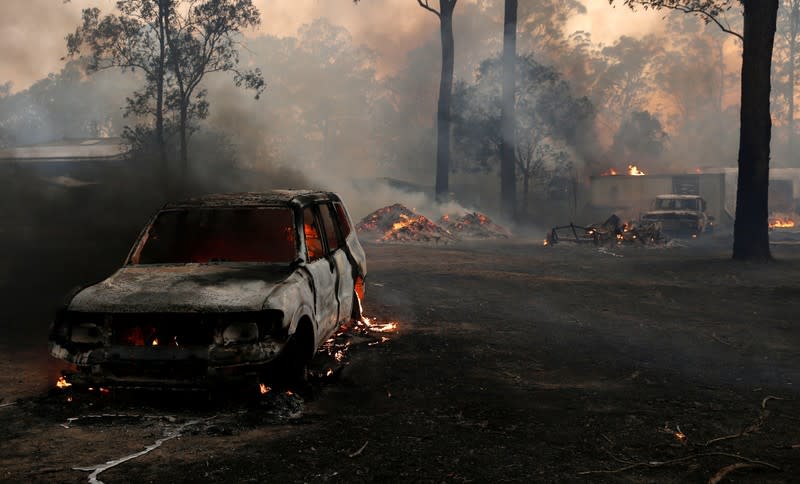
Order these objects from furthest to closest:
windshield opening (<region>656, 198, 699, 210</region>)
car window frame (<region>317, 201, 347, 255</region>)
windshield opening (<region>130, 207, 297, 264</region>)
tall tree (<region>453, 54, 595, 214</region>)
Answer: tall tree (<region>453, 54, 595, 214</region>), windshield opening (<region>656, 198, 699, 210</region>), car window frame (<region>317, 201, 347, 255</region>), windshield opening (<region>130, 207, 297, 264</region>)

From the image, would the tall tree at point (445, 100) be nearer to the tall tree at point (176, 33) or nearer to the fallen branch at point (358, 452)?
the tall tree at point (176, 33)

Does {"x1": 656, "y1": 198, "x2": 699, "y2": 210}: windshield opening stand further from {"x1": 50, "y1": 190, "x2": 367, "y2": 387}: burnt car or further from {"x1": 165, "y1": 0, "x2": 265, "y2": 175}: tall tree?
{"x1": 50, "y1": 190, "x2": 367, "y2": 387}: burnt car

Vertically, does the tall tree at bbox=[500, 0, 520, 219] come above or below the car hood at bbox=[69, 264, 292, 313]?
above

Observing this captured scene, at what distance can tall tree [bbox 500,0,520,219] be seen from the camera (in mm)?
37562

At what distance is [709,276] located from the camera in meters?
16.4

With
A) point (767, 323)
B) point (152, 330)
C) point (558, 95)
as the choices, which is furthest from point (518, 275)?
point (558, 95)

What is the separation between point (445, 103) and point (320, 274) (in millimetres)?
32641

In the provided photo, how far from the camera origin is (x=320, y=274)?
6980 mm

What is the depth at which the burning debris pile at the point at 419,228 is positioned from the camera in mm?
30531

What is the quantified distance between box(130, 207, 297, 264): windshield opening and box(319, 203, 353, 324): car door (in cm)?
64

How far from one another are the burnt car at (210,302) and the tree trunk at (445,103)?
31.7 meters

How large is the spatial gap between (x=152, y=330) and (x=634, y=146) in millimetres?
61429

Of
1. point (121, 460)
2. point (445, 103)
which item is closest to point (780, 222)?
point (445, 103)

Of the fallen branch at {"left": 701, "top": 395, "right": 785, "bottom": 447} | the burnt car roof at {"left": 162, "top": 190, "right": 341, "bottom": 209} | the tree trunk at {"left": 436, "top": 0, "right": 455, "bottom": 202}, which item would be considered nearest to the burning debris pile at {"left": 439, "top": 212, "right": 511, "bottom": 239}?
the tree trunk at {"left": 436, "top": 0, "right": 455, "bottom": 202}
